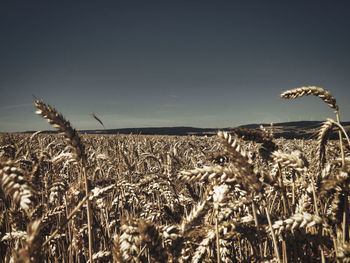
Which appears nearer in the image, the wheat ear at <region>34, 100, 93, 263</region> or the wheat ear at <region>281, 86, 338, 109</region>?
the wheat ear at <region>34, 100, 93, 263</region>

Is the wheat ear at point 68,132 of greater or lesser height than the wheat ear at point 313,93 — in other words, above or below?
below

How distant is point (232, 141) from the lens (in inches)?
42.4

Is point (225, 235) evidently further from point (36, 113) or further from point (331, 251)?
point (36, 113)

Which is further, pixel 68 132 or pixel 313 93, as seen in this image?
pixel 313 93

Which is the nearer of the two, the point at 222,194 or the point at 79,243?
the point at 222,194

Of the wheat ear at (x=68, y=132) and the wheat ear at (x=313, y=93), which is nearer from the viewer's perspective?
the wheat ear at (x=68, y=132)

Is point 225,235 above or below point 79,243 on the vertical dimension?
above

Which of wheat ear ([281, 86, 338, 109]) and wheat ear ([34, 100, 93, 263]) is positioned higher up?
wheat ear ([281, 86, 338, 109])

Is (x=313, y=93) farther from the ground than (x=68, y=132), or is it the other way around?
(x=313, y=93)

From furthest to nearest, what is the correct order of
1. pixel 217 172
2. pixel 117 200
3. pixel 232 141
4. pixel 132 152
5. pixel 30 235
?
pixel 132 152
pixel 117 200
pixel 217 172
pixel 232 141
pixel 30 235

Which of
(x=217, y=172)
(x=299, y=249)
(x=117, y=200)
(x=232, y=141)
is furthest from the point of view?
(x=117, y=200)

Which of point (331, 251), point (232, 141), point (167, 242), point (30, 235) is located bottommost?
point (331, 251)

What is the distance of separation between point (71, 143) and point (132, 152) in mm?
4190

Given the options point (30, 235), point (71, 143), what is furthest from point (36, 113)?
point (30, 235)
